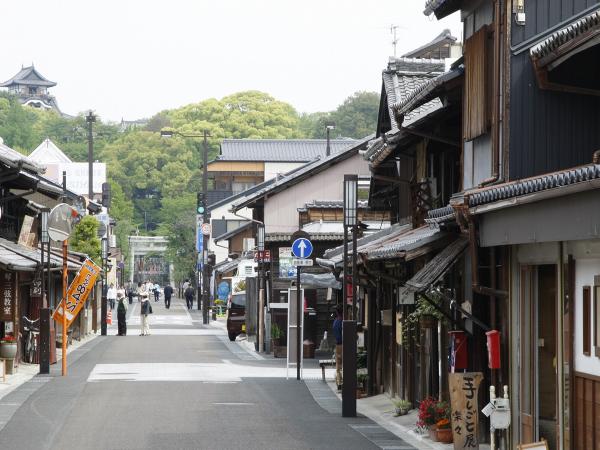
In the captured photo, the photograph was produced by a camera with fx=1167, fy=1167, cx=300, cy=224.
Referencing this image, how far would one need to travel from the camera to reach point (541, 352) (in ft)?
44.2

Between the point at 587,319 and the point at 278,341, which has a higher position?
the point at 587,319

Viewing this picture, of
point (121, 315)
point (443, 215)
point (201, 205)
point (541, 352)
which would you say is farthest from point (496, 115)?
point (201, 205)

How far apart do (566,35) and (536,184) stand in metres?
1.93

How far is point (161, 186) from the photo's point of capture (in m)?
125

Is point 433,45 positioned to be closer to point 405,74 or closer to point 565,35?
point 405,74

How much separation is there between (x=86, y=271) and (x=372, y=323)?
855 centimetres

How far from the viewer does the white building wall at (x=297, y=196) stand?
4422 cm

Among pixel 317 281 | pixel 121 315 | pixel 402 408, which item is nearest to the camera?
pixel 402 408

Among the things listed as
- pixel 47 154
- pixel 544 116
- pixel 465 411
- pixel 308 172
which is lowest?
pixel 465 411

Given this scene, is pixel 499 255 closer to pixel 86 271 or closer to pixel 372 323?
pixel 372 323

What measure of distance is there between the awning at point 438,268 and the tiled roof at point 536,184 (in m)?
1.74

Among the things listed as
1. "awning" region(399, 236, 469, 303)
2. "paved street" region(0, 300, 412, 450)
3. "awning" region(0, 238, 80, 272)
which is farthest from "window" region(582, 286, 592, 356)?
"awning" region(0, 238, 80, 272)

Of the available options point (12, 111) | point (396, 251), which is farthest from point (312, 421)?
point (12, 111)

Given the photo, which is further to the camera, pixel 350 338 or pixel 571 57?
pixel 350 338
